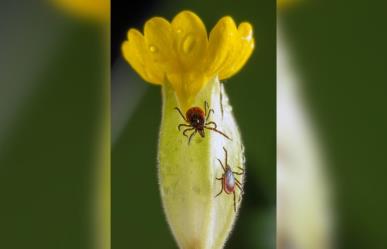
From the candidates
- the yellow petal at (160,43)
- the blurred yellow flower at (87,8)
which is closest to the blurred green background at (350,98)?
the yellow petal at (160,43)

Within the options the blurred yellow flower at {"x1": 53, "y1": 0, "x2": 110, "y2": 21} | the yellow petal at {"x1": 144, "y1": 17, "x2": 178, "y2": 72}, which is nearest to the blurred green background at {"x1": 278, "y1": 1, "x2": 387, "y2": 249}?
the yellow petal at {"x1": 144, "y1": 17, "x2": 178, "y2": 72}

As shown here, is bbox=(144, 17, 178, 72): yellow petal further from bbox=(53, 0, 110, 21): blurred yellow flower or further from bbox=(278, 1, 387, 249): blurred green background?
bbox=(278, 1, 387, 249): blurred green background

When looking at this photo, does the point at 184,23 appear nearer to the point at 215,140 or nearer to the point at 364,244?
the point at 215,140

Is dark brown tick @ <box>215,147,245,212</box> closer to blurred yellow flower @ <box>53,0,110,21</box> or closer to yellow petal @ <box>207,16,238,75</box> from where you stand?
yellow petal @ <box>207,16,238,75</box>

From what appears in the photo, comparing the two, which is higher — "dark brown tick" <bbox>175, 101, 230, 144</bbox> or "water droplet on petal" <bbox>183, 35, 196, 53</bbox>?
"water droplet on petal" <bbox>183, 35, 196, 53</bbox>

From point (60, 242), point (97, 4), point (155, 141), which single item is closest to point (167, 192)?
point (155, 141)

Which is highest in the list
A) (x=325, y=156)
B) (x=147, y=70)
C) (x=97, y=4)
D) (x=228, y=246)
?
(x=97, y=4)

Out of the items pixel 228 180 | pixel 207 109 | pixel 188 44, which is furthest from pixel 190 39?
pixel 228 180

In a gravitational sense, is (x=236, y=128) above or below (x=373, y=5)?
below

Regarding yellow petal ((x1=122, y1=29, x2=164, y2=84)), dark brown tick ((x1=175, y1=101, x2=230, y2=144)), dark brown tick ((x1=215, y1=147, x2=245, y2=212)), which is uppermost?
yellow petal ((x1=122, y1=29, x2=164, y2=84))
